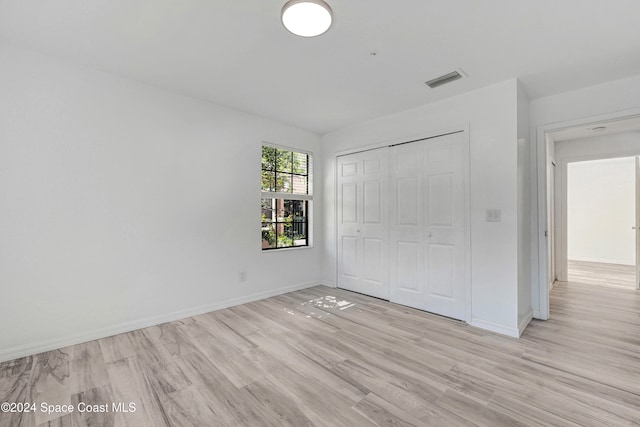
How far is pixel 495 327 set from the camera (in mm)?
2816

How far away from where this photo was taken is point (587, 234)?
6746 mm

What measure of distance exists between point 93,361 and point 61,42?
2.59 metres

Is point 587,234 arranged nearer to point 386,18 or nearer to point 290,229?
point 290,229

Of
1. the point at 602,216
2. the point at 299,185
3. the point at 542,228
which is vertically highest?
the point at 299,185

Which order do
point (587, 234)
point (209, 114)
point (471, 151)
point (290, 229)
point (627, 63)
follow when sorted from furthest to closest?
point (587, 234) < point (290, 229) < point (209, 114) < point (471, 151) < point (627, 63)

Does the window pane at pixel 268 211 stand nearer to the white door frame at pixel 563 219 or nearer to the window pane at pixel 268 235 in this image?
the window pane at pixel 268 235

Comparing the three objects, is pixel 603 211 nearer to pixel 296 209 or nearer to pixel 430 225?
pixel 430 225

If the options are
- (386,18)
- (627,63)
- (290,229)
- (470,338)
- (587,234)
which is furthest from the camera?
(587,234)

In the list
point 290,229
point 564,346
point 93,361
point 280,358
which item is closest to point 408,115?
point 290,229

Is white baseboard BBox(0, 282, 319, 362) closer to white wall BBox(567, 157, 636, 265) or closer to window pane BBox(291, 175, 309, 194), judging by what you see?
window pane BBox(291, 175, 309, 194)

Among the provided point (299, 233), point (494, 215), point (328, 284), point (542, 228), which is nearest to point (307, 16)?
point (494, 215)

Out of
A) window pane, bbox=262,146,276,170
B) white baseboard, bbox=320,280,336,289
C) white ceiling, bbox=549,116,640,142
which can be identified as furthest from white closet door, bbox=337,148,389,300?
white ceiling, bbox=549,116,640,142

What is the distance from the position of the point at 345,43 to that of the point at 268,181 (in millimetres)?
2280

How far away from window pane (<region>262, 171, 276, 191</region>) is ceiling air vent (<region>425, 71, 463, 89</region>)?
2350 millimetres
